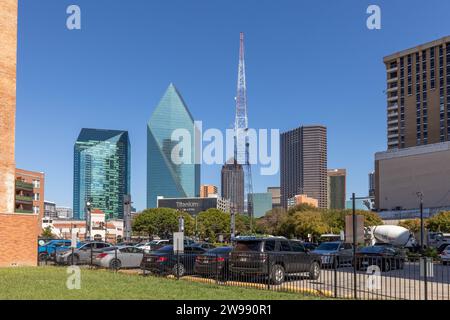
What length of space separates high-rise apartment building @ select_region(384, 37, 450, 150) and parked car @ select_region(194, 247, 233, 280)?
135m

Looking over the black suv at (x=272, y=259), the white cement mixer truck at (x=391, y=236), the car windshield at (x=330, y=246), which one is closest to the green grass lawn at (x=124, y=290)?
the black suv at (x=272, y=259)

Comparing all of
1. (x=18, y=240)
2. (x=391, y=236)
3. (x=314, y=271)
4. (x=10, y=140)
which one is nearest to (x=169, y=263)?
(x=314, y=271)

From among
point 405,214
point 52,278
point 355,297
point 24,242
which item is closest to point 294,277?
point 355,297

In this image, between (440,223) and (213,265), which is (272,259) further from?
(440,223)

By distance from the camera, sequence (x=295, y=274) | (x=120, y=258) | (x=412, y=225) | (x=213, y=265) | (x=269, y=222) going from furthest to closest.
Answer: (x=269, y=222) → (x=412, y=225) → (x=120, y=258) → (x=295, y=274) → (x=213, y=265)

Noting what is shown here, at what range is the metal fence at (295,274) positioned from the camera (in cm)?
1619

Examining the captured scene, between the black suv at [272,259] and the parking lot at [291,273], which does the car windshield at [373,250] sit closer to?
the parking lot at [291,273]

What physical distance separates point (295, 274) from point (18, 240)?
15.9m

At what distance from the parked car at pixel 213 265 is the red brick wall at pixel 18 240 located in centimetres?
1200

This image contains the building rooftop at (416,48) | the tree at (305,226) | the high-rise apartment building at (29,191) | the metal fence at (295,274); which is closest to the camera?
the metal fence at (295,274)

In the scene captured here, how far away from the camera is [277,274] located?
62.1ft

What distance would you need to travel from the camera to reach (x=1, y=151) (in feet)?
97.7

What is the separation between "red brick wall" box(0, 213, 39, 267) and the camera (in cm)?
2769
